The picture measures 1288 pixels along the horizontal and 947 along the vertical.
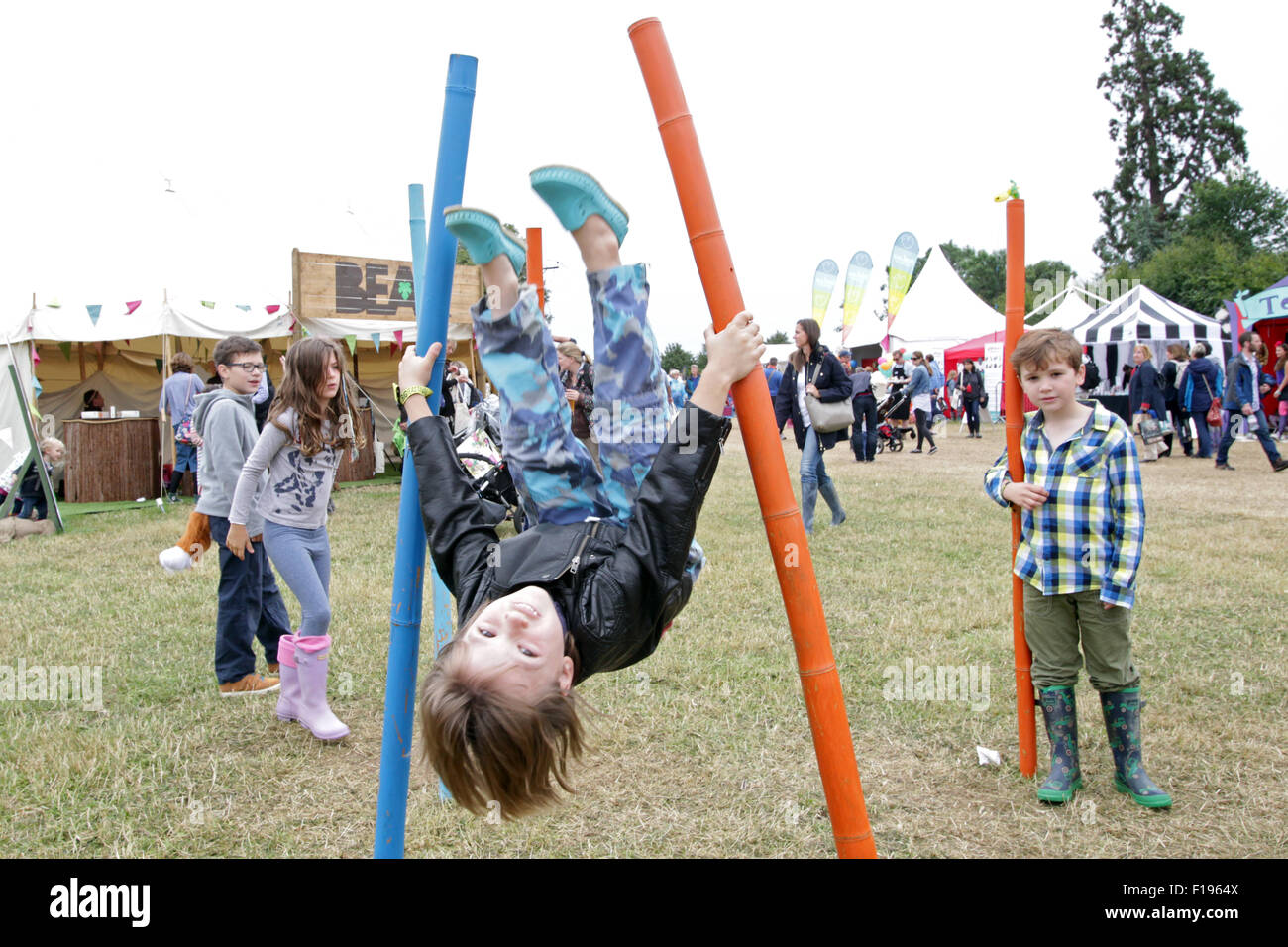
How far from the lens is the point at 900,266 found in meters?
26.8

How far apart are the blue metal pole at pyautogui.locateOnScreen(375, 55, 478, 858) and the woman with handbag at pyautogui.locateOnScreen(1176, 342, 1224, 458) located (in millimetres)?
15333

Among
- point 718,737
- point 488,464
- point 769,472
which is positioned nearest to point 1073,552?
point 718,737

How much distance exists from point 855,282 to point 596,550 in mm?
23920

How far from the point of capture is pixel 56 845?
3.32m

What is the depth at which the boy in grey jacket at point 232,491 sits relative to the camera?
4.78 metres

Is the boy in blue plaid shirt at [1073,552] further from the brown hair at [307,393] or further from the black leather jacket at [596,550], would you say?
the brown hair at [307,393]

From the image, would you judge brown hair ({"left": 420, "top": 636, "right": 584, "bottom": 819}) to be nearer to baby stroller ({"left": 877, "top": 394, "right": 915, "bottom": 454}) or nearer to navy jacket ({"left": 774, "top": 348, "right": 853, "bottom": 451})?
navy jacket ({"left": 774, "top": 348, "right": 853, "bottom": 451})

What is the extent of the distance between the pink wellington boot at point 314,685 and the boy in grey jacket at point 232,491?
2.20 feet

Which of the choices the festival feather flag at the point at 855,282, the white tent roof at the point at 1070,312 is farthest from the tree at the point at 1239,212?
the festival feather flag at the point at 855,282

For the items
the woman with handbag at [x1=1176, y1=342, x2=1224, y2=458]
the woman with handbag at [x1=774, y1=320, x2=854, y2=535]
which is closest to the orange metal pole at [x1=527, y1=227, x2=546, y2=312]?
the woman with handbag at [x1=774, y1=320, x2=854, y2=535]
